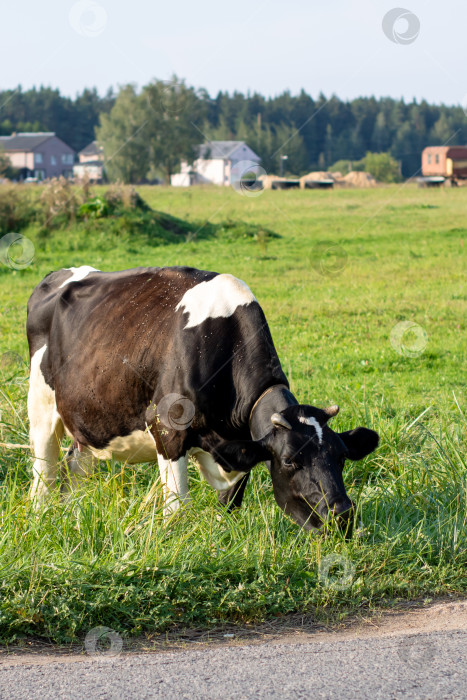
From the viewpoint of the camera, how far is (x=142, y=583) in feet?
13.1

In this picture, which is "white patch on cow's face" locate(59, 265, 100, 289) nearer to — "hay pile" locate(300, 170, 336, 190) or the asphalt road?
the asphalt road

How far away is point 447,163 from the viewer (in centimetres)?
5559

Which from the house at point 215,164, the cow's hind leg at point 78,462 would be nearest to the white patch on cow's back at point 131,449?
the cow's hind leg at point 78,462

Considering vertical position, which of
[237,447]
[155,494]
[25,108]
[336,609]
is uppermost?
[25,108]

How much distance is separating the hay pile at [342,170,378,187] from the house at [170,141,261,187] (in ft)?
45.8

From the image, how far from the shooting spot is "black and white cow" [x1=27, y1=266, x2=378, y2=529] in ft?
13.8

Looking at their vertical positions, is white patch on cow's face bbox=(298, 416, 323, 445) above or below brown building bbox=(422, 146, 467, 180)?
below

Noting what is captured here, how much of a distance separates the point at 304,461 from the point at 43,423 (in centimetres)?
237

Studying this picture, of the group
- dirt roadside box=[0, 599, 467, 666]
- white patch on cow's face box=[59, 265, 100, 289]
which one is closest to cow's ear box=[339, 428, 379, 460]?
dirt roadside box=[0, 599, 467, 666]

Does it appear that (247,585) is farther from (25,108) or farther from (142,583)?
(25,108)

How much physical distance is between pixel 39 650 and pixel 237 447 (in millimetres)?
1306

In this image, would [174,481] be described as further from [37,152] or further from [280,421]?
[37,152]

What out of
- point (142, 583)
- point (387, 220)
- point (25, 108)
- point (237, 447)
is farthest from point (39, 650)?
point (25, 108)

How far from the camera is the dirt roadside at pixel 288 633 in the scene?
3560 mm
